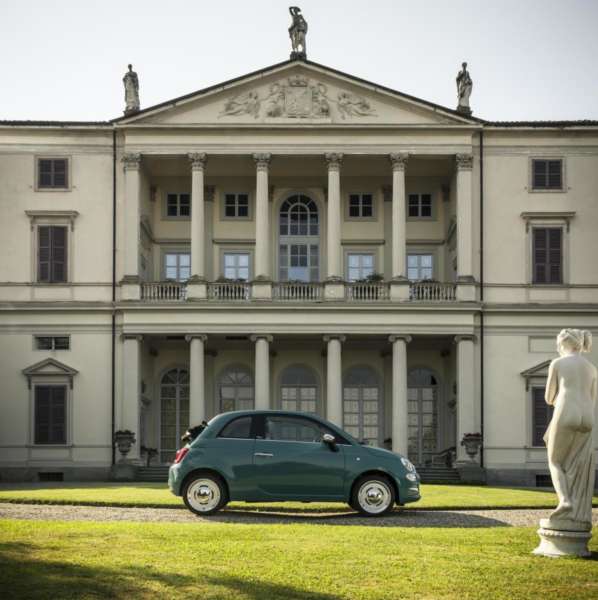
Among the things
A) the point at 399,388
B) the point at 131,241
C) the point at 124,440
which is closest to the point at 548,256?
the point at 399,388

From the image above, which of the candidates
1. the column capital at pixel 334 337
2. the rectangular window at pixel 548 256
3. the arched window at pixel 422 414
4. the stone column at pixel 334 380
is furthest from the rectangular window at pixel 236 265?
the rectangular window at pixel 548 256

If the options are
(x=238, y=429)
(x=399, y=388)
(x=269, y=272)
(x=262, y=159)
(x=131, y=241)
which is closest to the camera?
(x=238, y=429)

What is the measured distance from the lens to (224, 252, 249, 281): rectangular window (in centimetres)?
4159

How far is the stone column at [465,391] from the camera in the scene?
1470 inches

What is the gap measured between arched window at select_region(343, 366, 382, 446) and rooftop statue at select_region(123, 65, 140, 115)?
12.5 m

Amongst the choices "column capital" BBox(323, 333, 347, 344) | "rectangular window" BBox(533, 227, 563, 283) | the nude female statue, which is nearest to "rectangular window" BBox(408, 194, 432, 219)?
"rectangular window" BBox(533, 227, 563, 283)

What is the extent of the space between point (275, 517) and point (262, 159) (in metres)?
20.7

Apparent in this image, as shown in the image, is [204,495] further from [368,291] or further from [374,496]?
[368,291]

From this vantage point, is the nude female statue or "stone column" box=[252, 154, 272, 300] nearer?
the nude female statue

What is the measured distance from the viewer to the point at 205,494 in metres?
19.6

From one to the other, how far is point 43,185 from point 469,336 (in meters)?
15.7

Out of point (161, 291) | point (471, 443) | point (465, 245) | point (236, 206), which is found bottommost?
point (471, 443)

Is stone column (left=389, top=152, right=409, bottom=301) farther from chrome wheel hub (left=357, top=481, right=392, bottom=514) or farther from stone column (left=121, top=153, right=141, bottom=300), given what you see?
chrome wheel hub (left=357, top=481, right=392, bottom=514)

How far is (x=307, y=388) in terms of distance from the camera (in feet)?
137
